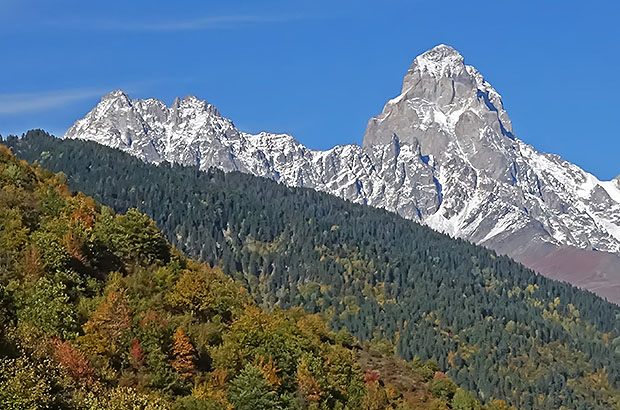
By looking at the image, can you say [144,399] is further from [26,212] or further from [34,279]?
[26,212]

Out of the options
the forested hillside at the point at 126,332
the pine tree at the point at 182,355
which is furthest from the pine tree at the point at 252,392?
the pine tree at the point at 182,355

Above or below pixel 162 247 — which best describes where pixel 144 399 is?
below

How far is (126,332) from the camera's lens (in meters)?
99.6

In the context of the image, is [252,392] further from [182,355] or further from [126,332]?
[126,332]

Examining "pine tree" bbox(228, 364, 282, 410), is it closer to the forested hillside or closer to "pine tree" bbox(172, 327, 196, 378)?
the forested hillside

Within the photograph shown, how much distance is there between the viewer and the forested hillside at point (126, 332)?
77.6 meters

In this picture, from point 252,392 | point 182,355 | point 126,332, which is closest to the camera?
point 126,332

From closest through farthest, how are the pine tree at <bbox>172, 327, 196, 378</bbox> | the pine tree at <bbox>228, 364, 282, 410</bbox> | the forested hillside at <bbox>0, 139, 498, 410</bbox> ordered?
the forested hillside at <bbox>0, 139, 498, 410</bbox>, the pine tree at <bbox>228, 364, 282, 410</bbox>, the pine tree at <bbox>172, 327, 196, 378</bbox>

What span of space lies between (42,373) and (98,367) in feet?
53.9

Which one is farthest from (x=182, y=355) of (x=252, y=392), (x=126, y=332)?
(x=252, y=392)

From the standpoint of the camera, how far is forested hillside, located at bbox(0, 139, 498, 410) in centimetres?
7756

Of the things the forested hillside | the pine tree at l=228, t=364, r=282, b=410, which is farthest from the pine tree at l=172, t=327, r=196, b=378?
the pine tree at l=228, t=364, r=282, b=410

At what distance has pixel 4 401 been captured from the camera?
63531 mm

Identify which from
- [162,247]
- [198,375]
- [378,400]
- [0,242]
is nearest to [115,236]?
[162,247]
